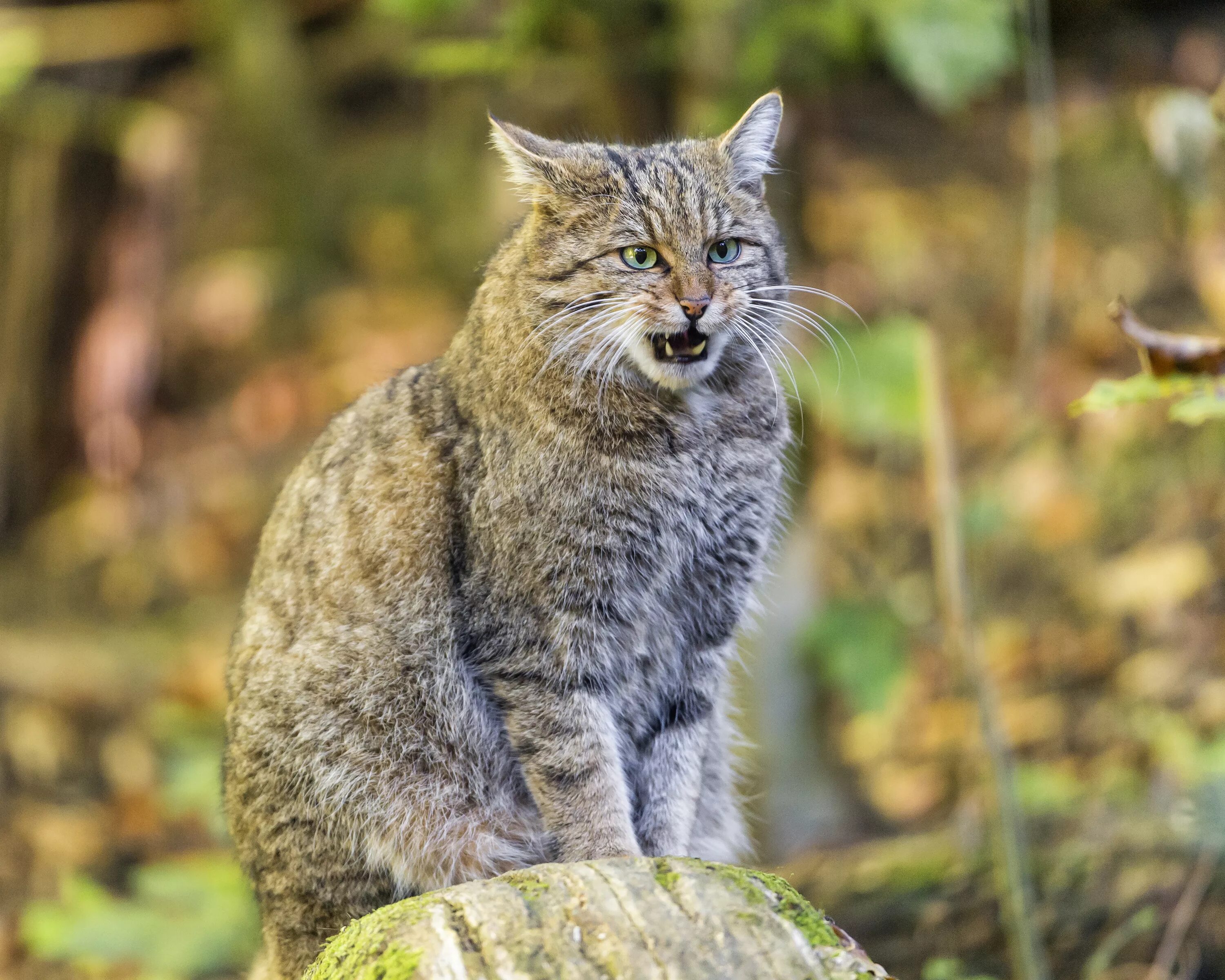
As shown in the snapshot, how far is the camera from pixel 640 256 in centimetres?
329

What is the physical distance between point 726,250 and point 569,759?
1408 millimetres

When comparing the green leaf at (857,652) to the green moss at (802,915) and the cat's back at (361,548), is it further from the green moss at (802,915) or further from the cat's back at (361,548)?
the green moss at (802,915)

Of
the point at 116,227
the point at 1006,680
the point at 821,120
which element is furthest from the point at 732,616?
the point at 116,227

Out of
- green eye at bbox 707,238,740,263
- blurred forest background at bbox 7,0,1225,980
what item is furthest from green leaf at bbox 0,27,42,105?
green eye at bbox 707,238,740,263

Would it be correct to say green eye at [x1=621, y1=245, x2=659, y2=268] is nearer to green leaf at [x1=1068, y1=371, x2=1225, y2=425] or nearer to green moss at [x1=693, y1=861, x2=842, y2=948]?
green leaf at [x1=1068, y1=371, x2=1225, y2=425]

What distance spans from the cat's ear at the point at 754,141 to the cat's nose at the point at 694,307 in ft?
1.74

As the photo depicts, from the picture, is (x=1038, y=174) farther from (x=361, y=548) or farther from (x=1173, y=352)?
(x=361, y=548)

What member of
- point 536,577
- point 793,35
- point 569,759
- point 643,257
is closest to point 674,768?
point 569,759

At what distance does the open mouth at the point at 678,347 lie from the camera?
323 centimetres

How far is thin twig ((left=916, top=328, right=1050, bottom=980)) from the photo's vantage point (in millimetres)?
4020

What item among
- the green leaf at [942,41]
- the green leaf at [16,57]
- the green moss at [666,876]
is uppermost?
the green leaf at [16,57]

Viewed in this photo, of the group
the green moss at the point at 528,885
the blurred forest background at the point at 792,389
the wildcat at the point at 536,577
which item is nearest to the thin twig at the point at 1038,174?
the blurred forest background at the point at 792,389

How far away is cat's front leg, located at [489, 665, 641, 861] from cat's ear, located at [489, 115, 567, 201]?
1283 millimetres

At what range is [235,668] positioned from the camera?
11.5ft
